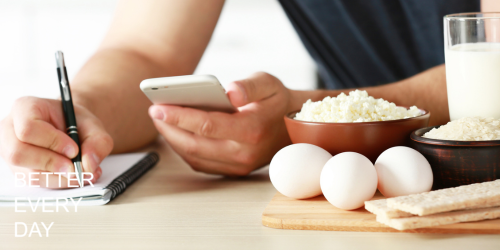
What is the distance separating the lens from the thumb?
81 centimetres

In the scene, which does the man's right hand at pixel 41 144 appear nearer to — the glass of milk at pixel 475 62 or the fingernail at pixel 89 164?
the fingernail at pixel 89 164

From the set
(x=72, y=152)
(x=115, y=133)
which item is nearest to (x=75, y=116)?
(x=72, y=152)

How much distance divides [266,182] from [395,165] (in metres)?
0.30

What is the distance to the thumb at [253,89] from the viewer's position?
806mm

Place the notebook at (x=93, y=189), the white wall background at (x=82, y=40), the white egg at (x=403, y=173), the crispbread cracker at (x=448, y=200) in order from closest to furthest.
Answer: the crispbread cracker at (x=448, y=200)
the white egg at (x=403, y=173)
the notebook at (x=93, y=189)
the white wall background at (x=82, y=40)

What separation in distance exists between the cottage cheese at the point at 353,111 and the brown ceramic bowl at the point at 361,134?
25 mm

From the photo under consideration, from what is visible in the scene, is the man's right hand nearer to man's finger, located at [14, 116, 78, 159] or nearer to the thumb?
man's finger, located at [14, 116, 78, 159]

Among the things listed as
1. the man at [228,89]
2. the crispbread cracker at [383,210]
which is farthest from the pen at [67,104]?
the crispbread cracker at [383,210]

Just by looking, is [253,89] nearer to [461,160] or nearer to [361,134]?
[361,134]

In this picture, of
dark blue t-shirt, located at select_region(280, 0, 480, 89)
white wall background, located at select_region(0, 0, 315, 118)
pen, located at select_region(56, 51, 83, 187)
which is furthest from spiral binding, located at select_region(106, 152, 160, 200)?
white wall background, located at select_region(0, 0, 315, 118)

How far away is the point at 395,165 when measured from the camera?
61cm

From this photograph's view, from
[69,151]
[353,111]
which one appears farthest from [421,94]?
[69,151]

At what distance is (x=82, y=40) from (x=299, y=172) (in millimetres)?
5360

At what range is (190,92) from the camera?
0.77m
